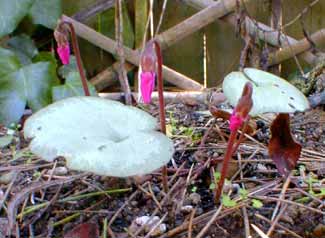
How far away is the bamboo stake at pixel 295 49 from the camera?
2.71 meters

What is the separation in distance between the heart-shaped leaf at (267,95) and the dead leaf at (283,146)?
7cm

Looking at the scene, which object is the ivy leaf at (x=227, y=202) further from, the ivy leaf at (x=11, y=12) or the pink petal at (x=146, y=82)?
the ivy leaf at (x=11, y=12)

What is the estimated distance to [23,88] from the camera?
7.38 ft

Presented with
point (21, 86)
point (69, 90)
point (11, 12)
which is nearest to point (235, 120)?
point (69, 90)

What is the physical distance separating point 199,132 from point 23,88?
46.5 inches

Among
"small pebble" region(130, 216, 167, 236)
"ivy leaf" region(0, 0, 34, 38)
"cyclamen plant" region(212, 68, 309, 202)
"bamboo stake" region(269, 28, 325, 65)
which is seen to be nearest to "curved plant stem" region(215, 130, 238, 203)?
"cyclamen plant" region(212, 68, 309, 202)

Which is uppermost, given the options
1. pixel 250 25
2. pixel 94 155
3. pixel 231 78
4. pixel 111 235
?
pixel 250 25

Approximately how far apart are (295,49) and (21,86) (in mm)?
1265

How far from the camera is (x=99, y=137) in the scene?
0.82 metres

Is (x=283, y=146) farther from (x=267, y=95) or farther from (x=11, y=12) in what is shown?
(x=11, y=12)

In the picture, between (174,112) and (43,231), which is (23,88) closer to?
(174,112)

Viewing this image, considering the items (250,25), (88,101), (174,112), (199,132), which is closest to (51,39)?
(250,25)

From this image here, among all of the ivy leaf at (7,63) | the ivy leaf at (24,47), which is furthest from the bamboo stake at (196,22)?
the ivy leaf at (7,63)

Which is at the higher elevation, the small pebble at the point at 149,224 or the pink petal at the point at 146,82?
the pink petal at the point at 146,82
